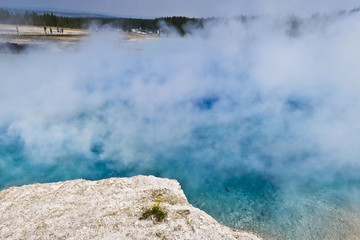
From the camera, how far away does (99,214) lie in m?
4.82

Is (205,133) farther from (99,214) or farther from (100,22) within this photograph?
(100,22)

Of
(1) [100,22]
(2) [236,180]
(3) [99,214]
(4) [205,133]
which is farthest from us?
(1) [100,22]

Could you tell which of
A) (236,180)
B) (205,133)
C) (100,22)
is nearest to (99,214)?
(236,180)

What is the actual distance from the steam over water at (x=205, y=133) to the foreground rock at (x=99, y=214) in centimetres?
175

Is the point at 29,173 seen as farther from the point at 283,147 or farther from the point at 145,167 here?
the point at 283,147

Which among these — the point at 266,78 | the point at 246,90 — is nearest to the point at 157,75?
the point at 246,90

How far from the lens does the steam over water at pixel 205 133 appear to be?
699cm

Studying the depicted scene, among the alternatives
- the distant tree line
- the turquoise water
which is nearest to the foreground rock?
the turquoise water

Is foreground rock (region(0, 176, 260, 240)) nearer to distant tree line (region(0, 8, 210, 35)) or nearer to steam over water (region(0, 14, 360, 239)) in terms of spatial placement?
steam over water (region(0, 14, 360, 239))

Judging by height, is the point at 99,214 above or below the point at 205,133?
above

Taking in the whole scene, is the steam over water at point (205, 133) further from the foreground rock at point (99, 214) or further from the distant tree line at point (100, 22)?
the distant tree line at point (100, 22)

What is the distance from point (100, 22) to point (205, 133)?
4720 centimetres

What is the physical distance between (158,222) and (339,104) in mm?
13118

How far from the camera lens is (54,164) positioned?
8133 mm
